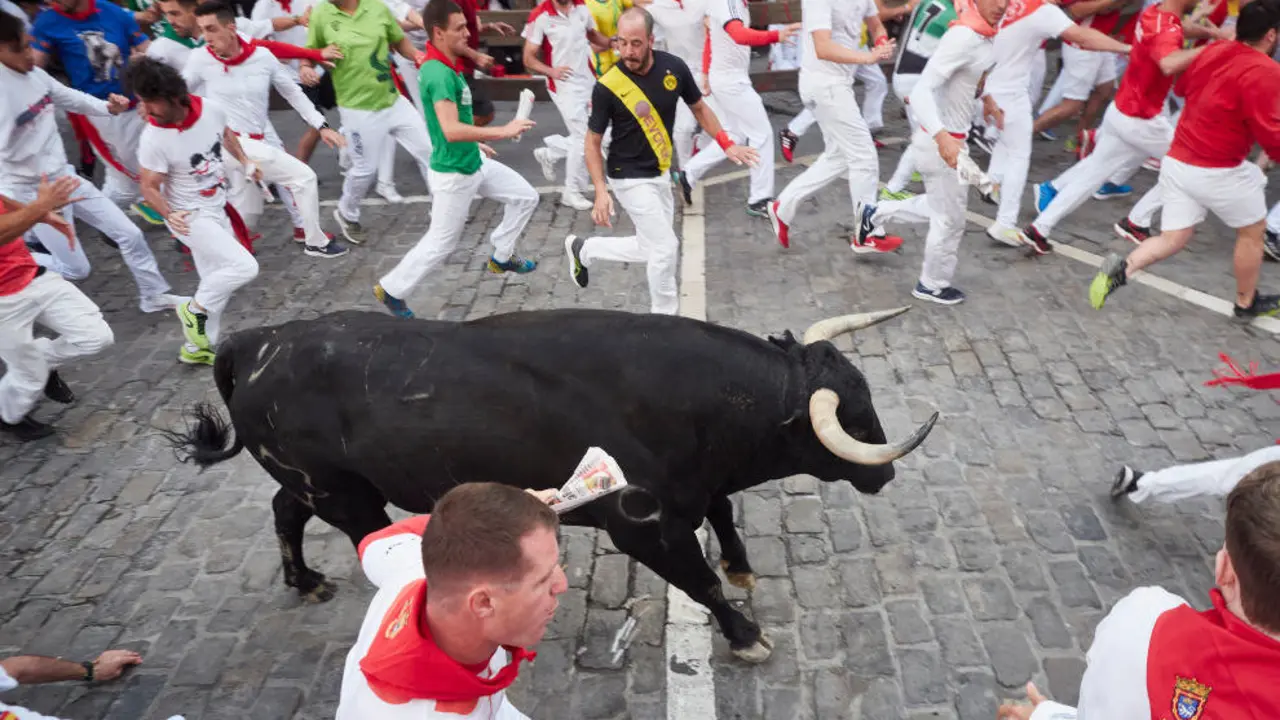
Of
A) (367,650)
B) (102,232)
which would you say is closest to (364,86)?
(102,232)

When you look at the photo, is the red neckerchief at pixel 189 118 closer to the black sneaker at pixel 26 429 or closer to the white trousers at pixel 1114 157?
the black sneaker at pixel 26 429

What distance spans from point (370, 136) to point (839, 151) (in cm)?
434

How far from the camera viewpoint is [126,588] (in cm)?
463

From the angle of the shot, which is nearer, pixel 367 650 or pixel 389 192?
pixel 367 650

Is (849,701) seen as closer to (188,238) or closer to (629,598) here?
(629,598)

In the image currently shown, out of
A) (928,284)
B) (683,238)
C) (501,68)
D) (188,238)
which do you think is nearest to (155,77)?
(188,238)

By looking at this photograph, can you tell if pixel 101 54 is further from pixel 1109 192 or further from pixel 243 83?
pixel 1109 192

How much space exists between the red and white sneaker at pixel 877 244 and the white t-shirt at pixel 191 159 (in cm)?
507

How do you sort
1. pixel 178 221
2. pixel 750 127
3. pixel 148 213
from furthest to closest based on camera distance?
1. pixel 148 213
2. pixel 750 127
3. pixel 178 221

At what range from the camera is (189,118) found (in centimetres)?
632

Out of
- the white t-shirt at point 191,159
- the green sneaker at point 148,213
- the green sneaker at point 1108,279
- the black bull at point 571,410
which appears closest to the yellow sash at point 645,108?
the black bull at point 571,410

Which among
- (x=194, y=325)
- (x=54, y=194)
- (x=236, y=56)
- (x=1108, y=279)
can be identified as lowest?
(x=194, y=325)

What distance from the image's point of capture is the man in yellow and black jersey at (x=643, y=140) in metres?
5.95

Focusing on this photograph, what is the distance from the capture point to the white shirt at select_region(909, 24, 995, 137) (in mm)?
6262
